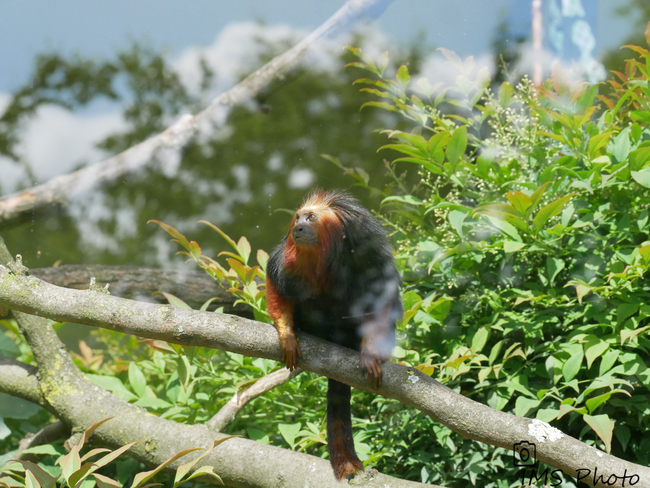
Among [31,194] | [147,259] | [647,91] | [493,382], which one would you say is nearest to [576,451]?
[493,382]

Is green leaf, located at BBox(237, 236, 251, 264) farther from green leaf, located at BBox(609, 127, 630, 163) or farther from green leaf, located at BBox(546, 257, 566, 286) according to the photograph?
green leaf, located at BBox(609, 127, 630, 163)

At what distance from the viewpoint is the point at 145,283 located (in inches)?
89.9

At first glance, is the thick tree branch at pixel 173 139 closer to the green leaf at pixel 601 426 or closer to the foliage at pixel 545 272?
the foliage at pixel 545 272

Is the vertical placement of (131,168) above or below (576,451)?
above

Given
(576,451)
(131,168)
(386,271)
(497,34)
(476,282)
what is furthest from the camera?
(131,168)

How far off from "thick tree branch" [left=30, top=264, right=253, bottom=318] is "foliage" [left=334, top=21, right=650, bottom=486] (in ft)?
3.02

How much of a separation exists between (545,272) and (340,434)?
31.4 inches

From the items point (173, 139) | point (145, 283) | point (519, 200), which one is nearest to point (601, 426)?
point (519, 200)

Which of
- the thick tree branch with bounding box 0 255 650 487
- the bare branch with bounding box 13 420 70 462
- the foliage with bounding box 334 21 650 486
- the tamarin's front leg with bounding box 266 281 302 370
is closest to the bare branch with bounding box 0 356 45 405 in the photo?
the bare branch with bounding box 13 420 70 462

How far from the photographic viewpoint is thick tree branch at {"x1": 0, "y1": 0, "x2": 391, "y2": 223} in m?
2.52

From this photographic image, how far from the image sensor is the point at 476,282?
68.2 inches

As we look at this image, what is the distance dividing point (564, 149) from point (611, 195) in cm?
29

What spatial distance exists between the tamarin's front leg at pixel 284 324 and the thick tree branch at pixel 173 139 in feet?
5.56

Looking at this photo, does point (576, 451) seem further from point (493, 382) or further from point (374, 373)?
point (493, 382)
